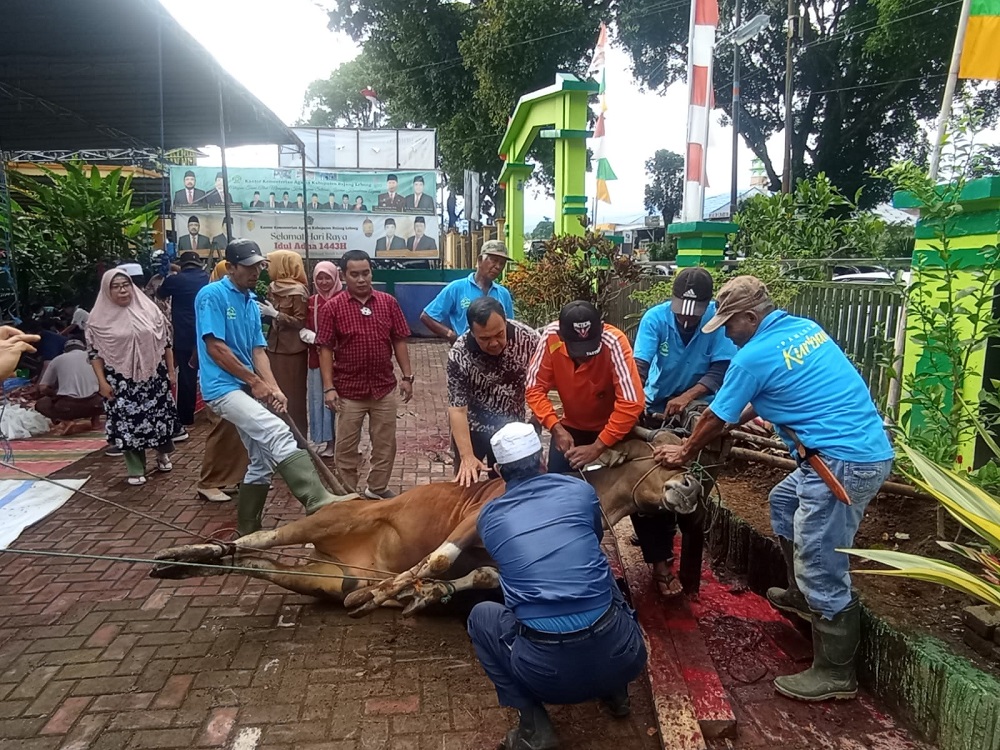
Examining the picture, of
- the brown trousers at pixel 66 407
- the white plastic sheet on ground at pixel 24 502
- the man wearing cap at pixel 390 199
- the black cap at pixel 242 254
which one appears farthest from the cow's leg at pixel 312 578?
the man wearing cap at pixel 390 199

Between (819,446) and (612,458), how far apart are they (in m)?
1.03

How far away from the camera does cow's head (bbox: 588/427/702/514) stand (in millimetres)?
3215

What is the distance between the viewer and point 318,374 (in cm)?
645

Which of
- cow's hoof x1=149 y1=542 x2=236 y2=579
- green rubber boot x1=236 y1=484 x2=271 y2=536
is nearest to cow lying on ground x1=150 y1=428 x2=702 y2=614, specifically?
cow's hoof x1=149 y1=542 x2=236 y2=579

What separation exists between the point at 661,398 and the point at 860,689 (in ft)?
6.27

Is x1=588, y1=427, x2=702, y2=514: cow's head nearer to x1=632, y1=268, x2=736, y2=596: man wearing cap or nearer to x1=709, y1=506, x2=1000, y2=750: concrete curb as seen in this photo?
x1=632, y1=268, x2=736, y2=596: man wearing cap

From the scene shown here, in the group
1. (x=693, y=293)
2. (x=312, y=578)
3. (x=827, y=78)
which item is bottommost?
(x=312, y=578)

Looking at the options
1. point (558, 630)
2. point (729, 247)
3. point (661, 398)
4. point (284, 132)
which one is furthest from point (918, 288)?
point (284, 132)

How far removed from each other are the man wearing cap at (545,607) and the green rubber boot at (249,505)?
2172 mm

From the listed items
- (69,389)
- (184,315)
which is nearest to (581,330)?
(184,315)

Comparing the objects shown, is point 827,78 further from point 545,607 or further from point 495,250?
point 545,607

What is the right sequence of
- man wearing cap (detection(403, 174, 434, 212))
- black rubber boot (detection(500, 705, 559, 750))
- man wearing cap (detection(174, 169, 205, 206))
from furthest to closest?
1. man wearing cap (detection(403, 174, 434, 212))
2. man wearing cap (detection(174, 169, 205, 206))
3. black rubber boot (detection(500, 705, 559, 750))

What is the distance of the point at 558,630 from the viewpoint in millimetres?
2586

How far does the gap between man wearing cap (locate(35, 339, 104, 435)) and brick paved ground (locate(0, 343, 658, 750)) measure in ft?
10.5
